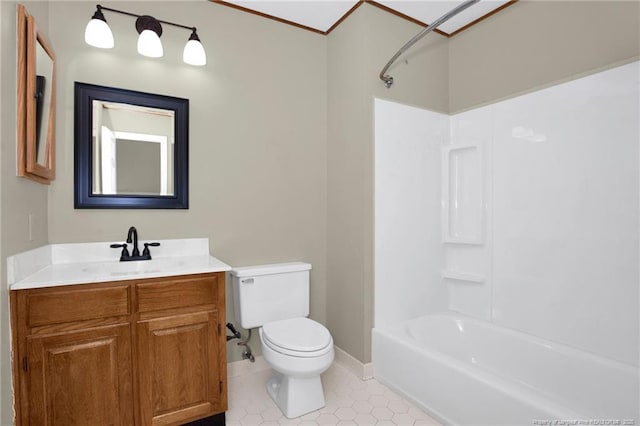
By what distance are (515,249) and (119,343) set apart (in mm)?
2301

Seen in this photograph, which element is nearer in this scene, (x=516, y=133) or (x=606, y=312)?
(x=606, y=312)

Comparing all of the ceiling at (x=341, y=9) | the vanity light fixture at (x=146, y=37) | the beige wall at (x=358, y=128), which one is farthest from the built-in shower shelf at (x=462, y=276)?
the vanity light fixture at (x=146, y=37)

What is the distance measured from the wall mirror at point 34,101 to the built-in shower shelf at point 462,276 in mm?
2590

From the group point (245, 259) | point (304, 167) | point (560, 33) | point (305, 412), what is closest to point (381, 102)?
point (304, 167)

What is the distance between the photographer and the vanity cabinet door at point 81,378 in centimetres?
134

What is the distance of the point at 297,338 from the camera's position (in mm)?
1871

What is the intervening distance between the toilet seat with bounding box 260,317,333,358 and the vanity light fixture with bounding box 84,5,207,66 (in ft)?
5.39

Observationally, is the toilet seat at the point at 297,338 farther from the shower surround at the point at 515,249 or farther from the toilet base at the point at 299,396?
the shower surround at the point at 515,249

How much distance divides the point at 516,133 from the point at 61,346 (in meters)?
2.69

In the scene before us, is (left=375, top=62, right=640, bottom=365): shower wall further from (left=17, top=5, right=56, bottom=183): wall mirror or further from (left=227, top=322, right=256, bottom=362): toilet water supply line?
(left=17, top=5, right=56, bottom=183): wall mirror

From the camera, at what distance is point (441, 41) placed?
Result: 2629mm

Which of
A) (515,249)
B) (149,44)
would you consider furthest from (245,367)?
(149,44)

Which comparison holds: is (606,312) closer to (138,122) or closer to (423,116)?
Result: (423,116)

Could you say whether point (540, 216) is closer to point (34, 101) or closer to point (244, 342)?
point (244, 342)
